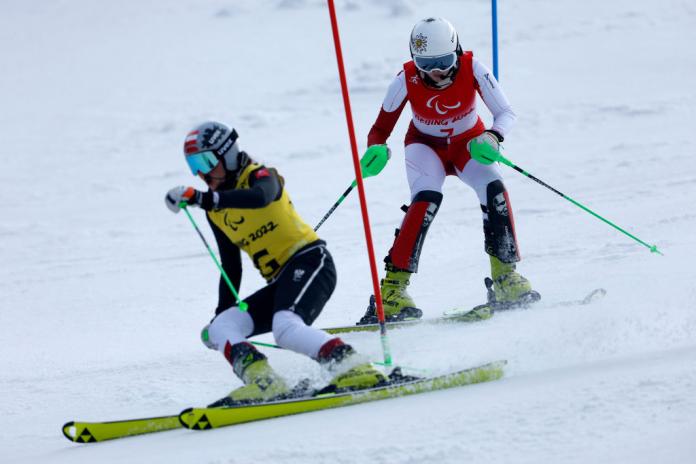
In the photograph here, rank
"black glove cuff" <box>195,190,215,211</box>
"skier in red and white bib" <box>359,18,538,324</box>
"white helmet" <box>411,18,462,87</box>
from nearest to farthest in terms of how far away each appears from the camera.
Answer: "black glove cuff" <box>195,190,215,211</box> < "white helmet" <box>411,18,462,87</box> < "skier in red and white bib" <box>359,18,538,324</box>

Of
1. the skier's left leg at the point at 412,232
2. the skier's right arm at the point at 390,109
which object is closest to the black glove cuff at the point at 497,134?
the skier's left leg at the point at 412,232

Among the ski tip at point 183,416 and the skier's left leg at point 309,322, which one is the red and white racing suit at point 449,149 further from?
the ski tip at point 183,416

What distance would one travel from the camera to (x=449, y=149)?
6.68m

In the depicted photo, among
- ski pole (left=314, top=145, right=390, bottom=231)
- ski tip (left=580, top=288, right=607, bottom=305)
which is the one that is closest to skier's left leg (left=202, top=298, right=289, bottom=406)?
ski pole (left=314, top=145, right=390, bottom=231)

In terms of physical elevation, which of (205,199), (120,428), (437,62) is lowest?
(120,428)

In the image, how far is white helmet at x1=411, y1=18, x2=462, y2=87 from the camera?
621 centimetres

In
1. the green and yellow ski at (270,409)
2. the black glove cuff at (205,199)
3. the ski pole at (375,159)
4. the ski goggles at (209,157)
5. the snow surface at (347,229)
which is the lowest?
the snow surface at (347,229)

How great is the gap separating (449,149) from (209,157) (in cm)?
230

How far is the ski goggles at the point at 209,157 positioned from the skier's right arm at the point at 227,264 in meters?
0.43

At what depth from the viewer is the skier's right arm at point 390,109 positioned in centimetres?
664

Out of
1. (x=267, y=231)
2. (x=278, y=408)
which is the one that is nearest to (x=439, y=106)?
(x=267, y=231)

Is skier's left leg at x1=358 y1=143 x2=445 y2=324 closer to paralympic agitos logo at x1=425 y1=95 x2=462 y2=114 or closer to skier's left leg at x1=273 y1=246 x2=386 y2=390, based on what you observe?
paralympic agitos logo at x1=425 y1=95 x2=462 y2=114

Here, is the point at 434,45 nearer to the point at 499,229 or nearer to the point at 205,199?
the point at 499,229

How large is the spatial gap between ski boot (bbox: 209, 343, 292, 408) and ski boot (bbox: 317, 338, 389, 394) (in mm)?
230
